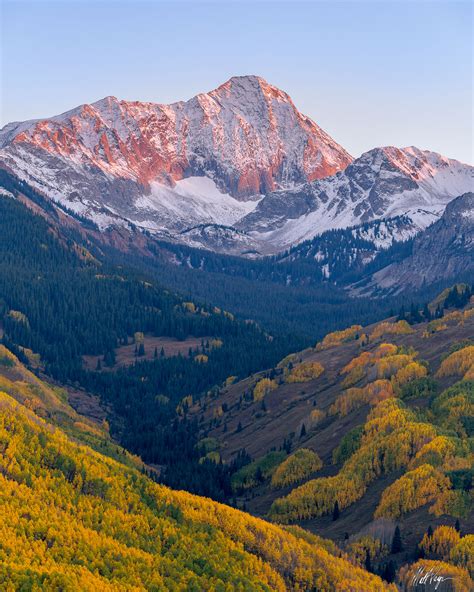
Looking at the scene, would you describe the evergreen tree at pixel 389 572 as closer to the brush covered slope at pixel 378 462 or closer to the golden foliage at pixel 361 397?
the brush covered slope at pixel 378 462

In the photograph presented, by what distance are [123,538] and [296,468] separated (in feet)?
209

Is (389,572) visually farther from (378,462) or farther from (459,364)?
(459,364)

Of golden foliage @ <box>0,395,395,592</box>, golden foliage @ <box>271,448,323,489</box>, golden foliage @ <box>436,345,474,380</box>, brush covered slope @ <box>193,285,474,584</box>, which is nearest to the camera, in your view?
golden foliage @ <box>0,395,395,592</box>

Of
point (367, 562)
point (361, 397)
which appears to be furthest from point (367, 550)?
point (361, 397)

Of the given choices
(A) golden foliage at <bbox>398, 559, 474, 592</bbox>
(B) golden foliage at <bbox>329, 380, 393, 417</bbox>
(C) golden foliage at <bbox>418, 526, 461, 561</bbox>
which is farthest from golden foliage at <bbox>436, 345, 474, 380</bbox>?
(A) golden foliage at <bbox>398, 559, 474, 592</bbox>

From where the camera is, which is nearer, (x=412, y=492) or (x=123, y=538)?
(x=123, y=538)

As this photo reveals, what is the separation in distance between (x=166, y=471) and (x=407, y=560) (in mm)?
83668

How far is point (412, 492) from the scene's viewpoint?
130750 mm

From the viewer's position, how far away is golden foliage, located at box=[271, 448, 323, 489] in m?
163

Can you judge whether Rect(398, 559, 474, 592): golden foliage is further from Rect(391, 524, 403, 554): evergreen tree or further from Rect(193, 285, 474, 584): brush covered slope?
Rect(391, 524, 403, 554): evergreen tree

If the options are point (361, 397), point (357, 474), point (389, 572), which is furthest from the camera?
point (361, 397)

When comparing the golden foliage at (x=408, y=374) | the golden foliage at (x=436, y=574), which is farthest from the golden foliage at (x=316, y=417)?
the golden foliage at (x=436, y=574)
